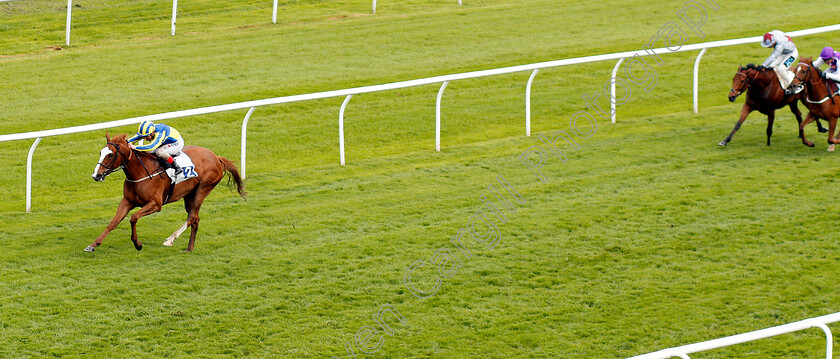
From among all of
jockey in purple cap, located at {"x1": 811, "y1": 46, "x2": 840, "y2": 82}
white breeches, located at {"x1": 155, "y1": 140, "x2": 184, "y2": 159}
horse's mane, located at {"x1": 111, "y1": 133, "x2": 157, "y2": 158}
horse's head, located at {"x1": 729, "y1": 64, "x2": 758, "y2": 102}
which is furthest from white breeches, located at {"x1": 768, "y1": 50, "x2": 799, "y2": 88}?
horse's mane, located at {"x1": 111, "y1": 133, "x2": 157, "y2": 158}

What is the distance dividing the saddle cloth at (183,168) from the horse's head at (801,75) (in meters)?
5.88

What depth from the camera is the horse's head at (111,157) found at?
6945 mm

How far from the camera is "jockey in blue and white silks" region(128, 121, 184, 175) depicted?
7.25 metres

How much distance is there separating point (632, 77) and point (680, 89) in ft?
2.03

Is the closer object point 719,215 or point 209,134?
point 719,215

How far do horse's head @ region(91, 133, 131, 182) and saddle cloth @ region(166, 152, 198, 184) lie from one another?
0.36m

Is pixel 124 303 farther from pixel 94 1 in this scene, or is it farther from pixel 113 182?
pixel 94 1

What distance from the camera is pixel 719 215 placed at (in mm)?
8055

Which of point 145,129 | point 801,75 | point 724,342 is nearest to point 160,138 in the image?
point 145,129

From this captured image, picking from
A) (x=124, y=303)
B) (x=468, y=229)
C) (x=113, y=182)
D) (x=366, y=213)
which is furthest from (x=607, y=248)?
(x=113, y=182)

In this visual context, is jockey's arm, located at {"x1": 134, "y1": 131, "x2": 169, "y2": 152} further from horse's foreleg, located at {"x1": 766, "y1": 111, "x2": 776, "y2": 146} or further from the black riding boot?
horse's foreleg, located at {"x1": 766, "y1": 111, "x2": 776, "y2": 146}

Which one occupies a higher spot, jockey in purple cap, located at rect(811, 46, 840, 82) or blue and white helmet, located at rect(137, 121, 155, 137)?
jockey in purple cap, located at rect(811, 46, 840, 82)

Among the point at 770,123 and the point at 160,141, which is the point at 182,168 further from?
the point at 770,123

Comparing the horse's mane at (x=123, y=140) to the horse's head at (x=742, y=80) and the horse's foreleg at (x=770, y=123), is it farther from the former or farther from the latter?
the horse's foreleg at (x=770, y=123)
